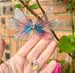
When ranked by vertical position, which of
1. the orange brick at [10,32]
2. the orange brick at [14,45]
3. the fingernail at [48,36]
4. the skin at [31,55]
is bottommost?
the orange brick at [14,45]

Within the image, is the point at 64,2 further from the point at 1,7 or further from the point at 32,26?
the point at 1,7

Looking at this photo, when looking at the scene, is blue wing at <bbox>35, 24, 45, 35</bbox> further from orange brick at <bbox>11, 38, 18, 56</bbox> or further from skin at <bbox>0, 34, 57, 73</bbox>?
orange brick at <bbox>11, 38, 18, 56</bbox>

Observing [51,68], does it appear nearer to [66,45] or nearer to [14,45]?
[66,45]

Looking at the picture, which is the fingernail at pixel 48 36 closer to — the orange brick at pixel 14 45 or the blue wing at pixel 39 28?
the blue wing at pixel 39 28

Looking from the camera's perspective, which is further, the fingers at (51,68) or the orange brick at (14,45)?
the orange brick at (14,45)

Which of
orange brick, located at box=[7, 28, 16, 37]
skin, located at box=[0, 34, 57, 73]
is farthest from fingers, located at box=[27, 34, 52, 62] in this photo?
orange brick, located at box=[7, 28, 16, 37]

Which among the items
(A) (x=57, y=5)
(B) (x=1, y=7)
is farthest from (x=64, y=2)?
(B) (x=1, y=7)

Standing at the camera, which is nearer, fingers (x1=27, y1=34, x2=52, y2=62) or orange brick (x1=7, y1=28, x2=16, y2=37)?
fingers (x1=27, y1=34, x2=52, y2=62)

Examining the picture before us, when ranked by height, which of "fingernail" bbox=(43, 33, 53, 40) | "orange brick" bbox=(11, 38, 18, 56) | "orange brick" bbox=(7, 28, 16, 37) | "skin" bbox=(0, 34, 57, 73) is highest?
"fingernail" bbox=(43, 33, 53, 40)

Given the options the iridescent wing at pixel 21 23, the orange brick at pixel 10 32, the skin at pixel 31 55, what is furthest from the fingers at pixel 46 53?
the orange brick at pixel 10 32
